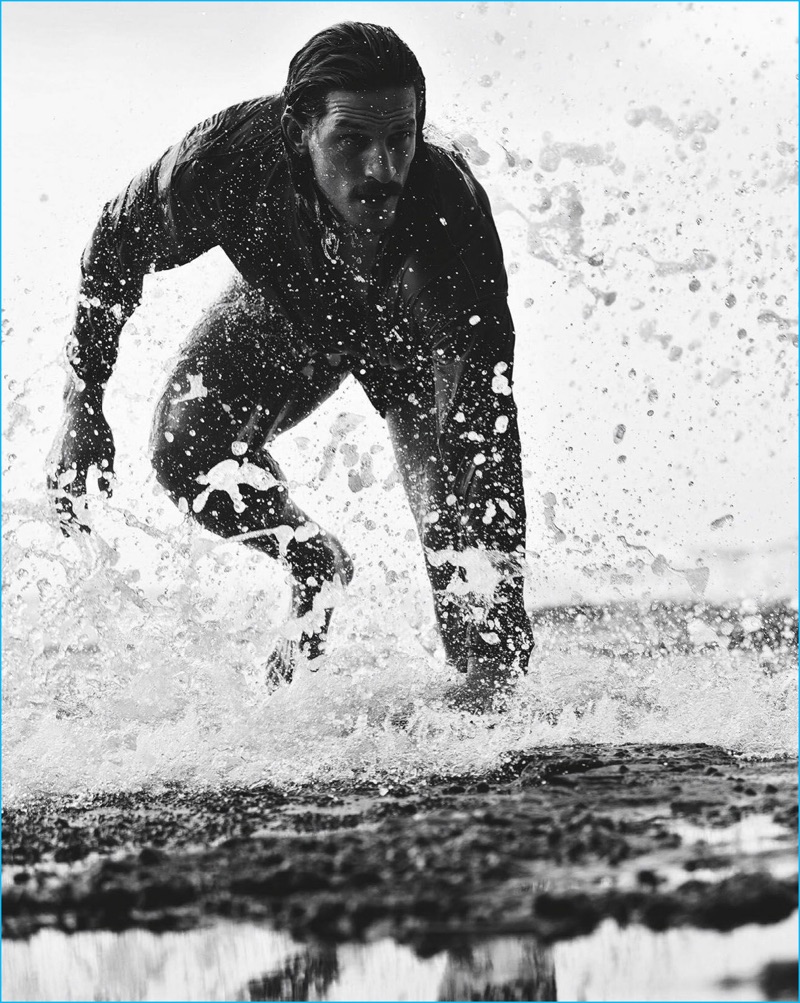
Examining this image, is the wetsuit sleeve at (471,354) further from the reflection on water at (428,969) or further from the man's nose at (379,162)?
the reflection on water at (428,969)

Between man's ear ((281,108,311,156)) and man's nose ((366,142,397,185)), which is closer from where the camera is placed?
man's nose ((366,142,397,185))

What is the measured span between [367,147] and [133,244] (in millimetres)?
710

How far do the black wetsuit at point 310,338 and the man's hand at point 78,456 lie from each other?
0.08 meters

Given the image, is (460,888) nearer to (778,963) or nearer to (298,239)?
(778,963)

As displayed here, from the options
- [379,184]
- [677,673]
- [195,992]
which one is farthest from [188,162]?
[195,992]

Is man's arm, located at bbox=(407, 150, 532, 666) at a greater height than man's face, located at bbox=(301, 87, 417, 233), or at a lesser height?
lesser

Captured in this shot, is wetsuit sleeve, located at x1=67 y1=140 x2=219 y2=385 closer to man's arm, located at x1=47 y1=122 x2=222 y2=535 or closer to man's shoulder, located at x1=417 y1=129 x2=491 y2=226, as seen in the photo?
man's arm, located at x1=47 y1=122 x2=222 y2=535

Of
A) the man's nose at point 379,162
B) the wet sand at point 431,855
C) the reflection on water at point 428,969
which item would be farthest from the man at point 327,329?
the reflection on water at point 428,969

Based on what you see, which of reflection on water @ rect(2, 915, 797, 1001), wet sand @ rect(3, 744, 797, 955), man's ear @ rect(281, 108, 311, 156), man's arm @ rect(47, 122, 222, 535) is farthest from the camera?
man's arm @ rect(47, 122, 222, 535)

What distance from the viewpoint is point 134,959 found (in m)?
1.78

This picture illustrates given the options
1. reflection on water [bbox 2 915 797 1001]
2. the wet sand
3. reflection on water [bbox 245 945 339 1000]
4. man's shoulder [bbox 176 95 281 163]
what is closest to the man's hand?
man's shoulder [bbox 176 95 281 163]

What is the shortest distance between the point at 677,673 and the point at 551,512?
1.76 feet

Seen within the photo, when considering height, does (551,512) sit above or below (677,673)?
above

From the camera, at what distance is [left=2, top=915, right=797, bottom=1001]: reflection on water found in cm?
160
